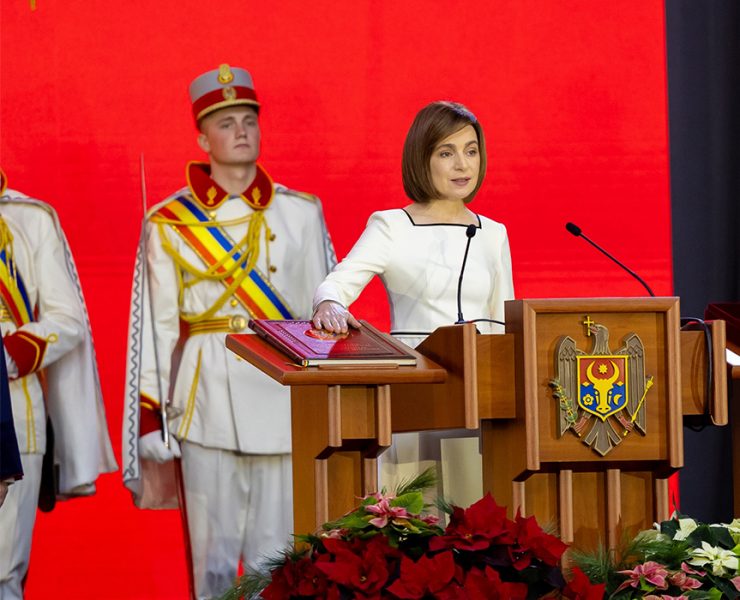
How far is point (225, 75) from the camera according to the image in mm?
4625

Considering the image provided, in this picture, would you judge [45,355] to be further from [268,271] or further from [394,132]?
[394,132]

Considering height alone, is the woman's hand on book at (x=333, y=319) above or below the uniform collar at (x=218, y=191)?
below

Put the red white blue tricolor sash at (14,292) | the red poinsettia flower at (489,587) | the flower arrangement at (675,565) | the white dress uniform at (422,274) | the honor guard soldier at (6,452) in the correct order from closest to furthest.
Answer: the red poinsettia flower at (489,587) → the flower arrangement at (675,565) → the honor guard soldier at (6,452) → the white dress uniform at (422,274) → the red white blue tricolor sash at (14,292)

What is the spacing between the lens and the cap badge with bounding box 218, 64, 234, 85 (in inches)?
182

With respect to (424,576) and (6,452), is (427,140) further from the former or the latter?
(424,576)

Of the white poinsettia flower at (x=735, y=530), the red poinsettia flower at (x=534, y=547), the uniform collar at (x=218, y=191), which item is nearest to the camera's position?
the red poinsettia flower at (x=534, y=547)

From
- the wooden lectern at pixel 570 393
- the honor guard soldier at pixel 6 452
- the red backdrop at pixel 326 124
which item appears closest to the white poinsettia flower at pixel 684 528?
the wooden lectern at pixel 570 393

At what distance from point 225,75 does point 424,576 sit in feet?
9.38

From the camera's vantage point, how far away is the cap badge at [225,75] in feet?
15.2

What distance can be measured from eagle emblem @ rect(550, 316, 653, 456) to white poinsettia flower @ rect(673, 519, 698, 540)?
194mm

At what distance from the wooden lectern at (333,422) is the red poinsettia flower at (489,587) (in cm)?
59

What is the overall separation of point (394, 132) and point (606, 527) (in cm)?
251

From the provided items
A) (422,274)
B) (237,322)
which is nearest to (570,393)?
(422,274)

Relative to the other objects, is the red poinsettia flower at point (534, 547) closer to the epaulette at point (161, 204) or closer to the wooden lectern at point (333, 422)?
the wooden lectern at point (333, 422)
